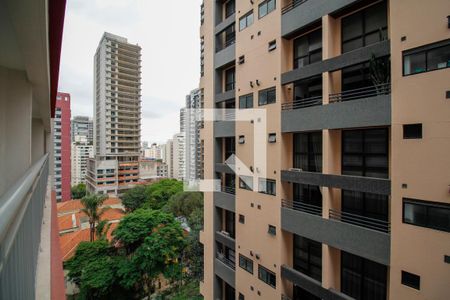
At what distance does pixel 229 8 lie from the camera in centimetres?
948

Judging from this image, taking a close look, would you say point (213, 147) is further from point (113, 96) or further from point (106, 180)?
point (113, 96)

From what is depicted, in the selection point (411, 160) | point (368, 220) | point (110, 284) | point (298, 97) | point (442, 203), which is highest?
point (298, 97)

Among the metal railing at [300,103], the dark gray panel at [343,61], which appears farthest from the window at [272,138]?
the dark gray panel at [343,61]

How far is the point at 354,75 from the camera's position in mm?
5379

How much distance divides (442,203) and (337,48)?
3849 millimetres

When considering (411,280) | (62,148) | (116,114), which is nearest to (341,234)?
(411,280)

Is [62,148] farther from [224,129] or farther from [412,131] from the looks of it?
[412,131]

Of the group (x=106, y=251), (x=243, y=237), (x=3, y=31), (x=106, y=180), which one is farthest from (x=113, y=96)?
(x=3, y=31)

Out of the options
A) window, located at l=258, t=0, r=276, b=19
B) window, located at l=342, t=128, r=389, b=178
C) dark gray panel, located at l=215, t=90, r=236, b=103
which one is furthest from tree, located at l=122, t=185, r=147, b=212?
window, located at l=342, t=128, r=389, b=178

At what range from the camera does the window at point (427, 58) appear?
3.74 metres

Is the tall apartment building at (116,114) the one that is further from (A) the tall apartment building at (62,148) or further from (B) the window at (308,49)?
(B) the window at (308,49)

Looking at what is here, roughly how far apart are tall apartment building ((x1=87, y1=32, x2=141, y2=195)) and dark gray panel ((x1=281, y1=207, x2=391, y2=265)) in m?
38.2

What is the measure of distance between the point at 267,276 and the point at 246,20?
8222 mm

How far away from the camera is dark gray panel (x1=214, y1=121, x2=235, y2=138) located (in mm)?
8616
